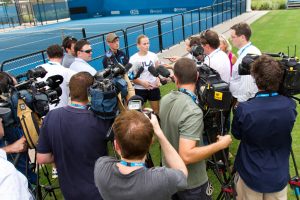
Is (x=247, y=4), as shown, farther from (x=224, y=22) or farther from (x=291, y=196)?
(x=291, y=196)

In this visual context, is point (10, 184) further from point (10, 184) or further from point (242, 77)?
point (242, 77)

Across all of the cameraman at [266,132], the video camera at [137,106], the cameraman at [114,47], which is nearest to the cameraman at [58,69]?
the cameraman at [114,47]

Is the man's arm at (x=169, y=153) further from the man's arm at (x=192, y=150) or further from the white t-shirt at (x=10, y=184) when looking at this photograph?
the white t-shirt at (x=10, y=184)

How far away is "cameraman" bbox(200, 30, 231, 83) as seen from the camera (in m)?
4.01

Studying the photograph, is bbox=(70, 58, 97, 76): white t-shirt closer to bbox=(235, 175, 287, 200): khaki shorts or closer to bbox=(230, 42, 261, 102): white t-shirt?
bbox=(230, 42, 261, 102): white t-shirt

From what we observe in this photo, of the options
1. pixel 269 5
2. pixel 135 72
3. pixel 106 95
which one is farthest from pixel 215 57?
pixel 269 5

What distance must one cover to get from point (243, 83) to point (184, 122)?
199 centimetres

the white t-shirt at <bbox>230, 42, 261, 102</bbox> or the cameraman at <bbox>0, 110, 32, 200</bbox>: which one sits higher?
the cameraman at <bbox>0, 110, 32, 200</bbox>

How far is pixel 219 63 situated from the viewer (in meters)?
4.00

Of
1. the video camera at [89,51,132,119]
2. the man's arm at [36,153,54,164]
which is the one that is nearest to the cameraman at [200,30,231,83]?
the video camera at [89,51,132,119]

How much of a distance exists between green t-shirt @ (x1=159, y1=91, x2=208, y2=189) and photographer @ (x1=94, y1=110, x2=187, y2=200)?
519 mm

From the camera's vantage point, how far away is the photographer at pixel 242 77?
13.1 feet

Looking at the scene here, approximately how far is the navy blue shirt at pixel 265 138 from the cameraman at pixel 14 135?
1.91m

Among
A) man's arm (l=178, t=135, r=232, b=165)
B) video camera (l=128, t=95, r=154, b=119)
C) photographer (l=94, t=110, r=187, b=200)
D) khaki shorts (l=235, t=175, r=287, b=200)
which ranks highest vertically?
video camera (l=128, t=95, r=154, b=119)
